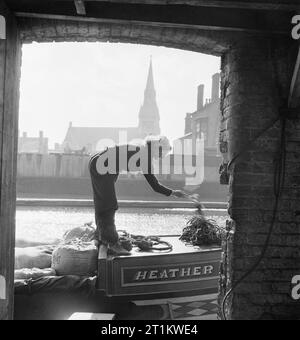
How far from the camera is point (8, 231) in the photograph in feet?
11.6

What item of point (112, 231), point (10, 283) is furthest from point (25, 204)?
point (10, 283)

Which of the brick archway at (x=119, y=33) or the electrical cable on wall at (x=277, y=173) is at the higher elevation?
the brick archway at (x=119, y=33)

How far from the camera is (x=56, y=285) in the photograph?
4820 mm

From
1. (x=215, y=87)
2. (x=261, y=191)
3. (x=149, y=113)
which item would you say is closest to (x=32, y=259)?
(x=261, y=191)

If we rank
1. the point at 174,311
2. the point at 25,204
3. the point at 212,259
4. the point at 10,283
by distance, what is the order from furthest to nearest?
1. the point at 25,204
2. the point at 212,259
3. the point at 174,311
4. the point at 10,283

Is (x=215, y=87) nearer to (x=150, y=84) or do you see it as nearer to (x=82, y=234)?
(x=150, y=84)

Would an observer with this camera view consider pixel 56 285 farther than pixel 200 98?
No

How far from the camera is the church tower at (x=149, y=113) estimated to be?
78875 millimetres

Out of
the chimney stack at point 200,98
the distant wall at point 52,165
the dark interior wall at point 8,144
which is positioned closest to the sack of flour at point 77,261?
the dark interior wall at point 8,144

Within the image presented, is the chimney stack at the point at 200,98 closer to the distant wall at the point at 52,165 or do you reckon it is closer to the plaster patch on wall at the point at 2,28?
the distant wall at the point at 52,165

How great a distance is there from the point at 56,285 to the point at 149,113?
249 feet

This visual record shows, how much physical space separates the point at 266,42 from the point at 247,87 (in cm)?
46

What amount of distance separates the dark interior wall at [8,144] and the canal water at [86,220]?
9.73 metres
